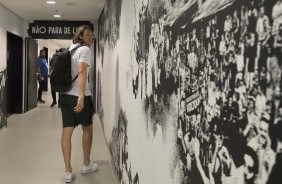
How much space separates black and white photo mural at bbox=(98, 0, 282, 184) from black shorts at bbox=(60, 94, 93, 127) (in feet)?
5.12

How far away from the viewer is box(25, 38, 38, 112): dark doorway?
880 cm

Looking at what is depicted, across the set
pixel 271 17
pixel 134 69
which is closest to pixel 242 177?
pixel 271 17

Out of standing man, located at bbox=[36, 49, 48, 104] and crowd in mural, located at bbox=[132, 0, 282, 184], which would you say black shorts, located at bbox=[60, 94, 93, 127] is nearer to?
crowd in mural, located at bbox=[132, 0, 282, 184]

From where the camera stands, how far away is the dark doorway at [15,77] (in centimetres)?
819

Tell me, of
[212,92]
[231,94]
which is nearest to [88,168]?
[212,92]

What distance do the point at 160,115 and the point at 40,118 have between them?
642 centimetres

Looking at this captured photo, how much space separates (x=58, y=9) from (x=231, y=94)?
6810 millimetres

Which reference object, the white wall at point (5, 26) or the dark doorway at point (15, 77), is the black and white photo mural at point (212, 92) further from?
the dark doorway at point (15, 77)

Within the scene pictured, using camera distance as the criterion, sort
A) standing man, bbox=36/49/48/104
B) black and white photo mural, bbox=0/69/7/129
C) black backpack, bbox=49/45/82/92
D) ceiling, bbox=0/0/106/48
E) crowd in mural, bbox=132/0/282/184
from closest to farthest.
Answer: crowd in mural, bbox=132/0/282/184 < black backpack, bbox=49/45/82/92 < black and white photo mural, bbox=0/69/7/129 < ceiling, bbox=0/0/106/48 < standing man, bbox=36/49/48/104

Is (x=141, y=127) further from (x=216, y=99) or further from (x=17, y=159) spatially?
(x=17, y=159)

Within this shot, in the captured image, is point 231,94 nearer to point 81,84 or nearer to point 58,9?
point 81,84

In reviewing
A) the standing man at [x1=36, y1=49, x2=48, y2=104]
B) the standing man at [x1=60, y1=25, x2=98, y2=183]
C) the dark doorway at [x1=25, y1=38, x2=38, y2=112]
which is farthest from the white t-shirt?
the standing man at [x1=36, y1=49, x2=48, y2=104]

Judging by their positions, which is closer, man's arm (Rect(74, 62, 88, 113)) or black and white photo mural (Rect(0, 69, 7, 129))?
man's arm (Rect(74, 62, 88, 113))

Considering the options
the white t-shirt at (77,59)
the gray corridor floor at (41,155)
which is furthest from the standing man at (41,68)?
the white t-shirt at (77,59)
